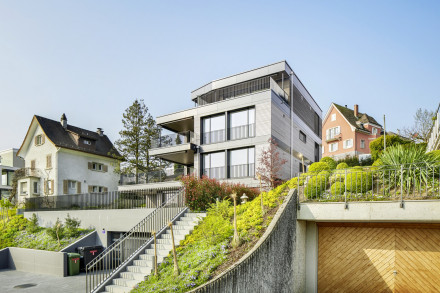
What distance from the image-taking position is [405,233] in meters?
11.3

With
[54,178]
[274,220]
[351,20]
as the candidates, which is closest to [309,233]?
[274,220]

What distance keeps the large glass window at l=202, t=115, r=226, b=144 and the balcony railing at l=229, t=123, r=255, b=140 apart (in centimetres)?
64

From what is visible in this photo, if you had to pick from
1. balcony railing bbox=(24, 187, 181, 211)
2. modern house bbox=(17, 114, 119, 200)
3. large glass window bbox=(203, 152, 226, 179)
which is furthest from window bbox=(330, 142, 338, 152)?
balcony railing bbox=(24, 187, 181, 211)

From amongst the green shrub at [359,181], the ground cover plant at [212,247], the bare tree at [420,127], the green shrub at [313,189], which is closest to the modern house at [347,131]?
the bare tree at [420,127]

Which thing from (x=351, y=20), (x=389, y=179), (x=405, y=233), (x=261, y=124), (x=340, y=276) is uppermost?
(x=351, y=20)

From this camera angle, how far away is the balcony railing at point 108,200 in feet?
62.6

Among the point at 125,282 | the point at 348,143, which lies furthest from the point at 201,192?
the point at 348,143

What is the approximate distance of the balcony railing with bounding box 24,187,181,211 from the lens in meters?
19.1

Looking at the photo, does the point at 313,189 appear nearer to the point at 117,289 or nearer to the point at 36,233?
the point at 117,289

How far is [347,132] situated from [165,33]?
38.9 meters

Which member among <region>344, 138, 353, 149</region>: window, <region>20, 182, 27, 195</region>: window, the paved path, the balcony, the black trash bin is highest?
<region>344, 138, 353, 149</region>: window

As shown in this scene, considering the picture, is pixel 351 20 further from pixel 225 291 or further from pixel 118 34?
pixel 225 291

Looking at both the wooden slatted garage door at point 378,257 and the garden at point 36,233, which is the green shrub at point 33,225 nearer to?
the garden at point 36,233

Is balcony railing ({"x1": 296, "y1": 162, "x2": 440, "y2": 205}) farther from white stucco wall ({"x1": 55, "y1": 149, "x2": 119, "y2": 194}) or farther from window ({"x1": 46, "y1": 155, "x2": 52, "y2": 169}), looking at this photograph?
window ({"x1": 46, "y1": 155, "x2": 52, "y2": 169})
